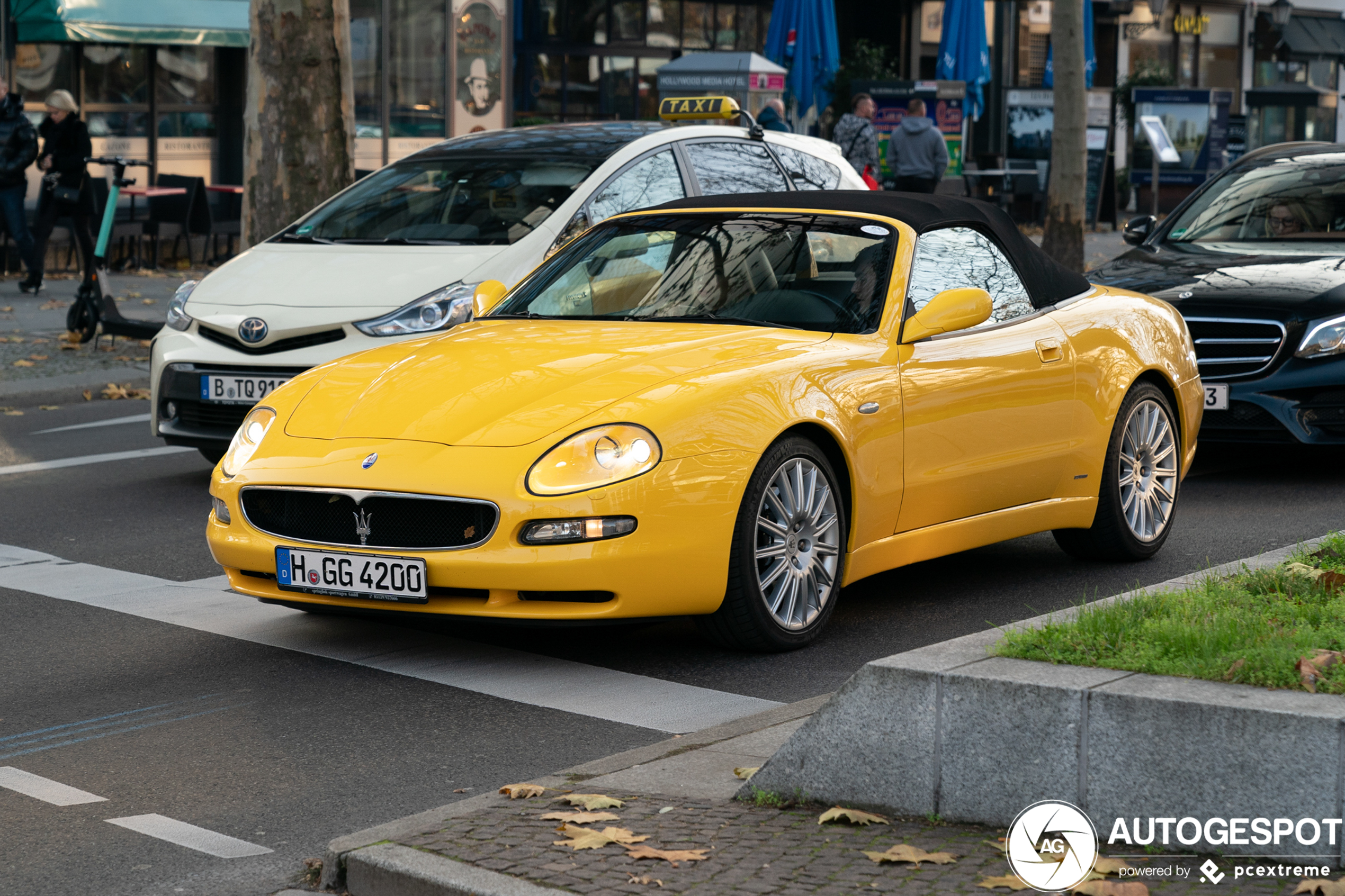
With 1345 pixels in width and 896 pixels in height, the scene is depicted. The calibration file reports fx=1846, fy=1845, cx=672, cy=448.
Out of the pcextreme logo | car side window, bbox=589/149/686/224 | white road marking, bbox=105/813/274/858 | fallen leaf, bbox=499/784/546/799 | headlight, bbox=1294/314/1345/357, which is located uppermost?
car side window, bbox=589/149/686/224

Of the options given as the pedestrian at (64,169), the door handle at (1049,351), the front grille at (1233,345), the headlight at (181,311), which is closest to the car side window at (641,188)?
the headlight at (181,311)

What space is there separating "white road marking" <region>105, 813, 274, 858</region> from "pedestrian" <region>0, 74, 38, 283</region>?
14247mm

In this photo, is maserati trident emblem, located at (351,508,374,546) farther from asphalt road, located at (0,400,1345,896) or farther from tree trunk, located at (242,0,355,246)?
tree trunk, located at (242,0,355,246)

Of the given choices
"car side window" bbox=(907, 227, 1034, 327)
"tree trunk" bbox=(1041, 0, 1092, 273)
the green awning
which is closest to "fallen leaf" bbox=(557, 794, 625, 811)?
"car side window" bbox=(907, 227, 1034, 327)

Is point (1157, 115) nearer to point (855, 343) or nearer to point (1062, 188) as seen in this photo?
point (1062, 188)

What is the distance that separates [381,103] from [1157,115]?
12111 millimetres

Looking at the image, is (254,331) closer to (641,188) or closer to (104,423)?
(641,188)

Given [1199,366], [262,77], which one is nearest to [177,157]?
[262,77]

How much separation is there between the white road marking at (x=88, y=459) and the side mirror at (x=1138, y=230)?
18.6 ft

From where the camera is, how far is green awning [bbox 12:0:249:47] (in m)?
20.2

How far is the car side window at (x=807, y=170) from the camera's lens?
10.7 m

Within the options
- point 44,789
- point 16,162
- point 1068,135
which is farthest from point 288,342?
point 1068,135

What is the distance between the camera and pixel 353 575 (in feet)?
18.5

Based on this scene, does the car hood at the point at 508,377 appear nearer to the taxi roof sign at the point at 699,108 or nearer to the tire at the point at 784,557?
the tire at the point at 784,557
